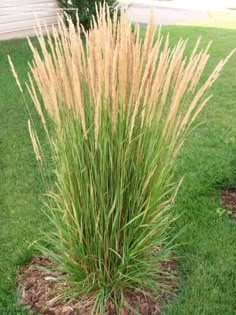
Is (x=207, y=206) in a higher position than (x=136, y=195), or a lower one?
lower

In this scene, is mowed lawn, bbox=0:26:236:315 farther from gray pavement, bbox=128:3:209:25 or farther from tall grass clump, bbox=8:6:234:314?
gray pavement, bbox=128:3:209:25

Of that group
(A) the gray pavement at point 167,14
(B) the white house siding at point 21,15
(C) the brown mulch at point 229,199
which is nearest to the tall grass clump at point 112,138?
(C) the brown mulch at point 229,199

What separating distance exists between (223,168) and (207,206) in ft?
2.29

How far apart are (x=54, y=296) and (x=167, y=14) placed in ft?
40.8

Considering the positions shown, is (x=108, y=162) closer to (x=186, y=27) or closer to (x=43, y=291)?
(x=43, y=291)

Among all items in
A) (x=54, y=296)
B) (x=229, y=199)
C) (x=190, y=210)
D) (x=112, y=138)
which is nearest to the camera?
(x=112, y=138)

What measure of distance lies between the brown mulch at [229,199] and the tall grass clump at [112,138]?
1.13m

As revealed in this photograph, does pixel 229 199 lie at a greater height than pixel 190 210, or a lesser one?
lesser

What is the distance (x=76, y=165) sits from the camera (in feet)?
7.00

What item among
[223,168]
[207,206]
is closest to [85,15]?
[223,168]

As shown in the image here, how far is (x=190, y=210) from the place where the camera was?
3385 millimetres

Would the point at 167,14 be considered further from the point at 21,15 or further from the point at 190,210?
the point at 190,210

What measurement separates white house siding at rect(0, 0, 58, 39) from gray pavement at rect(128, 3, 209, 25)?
3.22 meters

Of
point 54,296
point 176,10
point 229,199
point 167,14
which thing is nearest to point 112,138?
point 54,296
